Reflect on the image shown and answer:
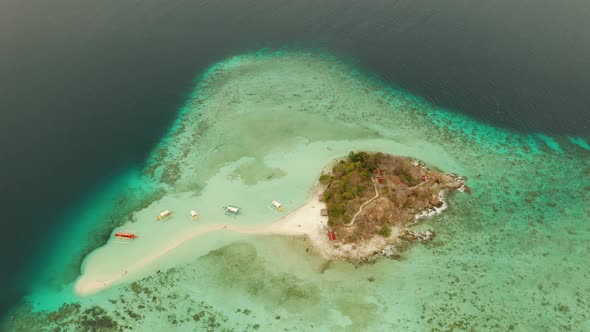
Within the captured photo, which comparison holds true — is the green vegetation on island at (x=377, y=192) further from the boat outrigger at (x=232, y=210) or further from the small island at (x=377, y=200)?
the boat outrigger at (x=232, y=210)

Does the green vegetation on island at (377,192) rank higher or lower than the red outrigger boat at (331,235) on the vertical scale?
higher

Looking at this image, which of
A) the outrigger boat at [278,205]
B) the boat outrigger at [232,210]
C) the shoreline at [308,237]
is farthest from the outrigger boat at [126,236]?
the outrigger boat at [278,205]

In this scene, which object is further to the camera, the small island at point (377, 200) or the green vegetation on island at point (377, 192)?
the green vegetation on island at point (377, 192)

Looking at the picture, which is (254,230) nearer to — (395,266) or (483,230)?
(395,266)

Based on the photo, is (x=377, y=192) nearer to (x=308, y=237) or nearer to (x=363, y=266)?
(x=363, y=266)

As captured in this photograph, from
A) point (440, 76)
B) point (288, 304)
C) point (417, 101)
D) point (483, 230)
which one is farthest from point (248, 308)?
point (440, 76)

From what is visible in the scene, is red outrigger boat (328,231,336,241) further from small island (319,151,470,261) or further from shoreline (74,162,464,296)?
shoreline (74,162,464,296)

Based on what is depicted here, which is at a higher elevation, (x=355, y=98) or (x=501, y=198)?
(x=355, y=98)
